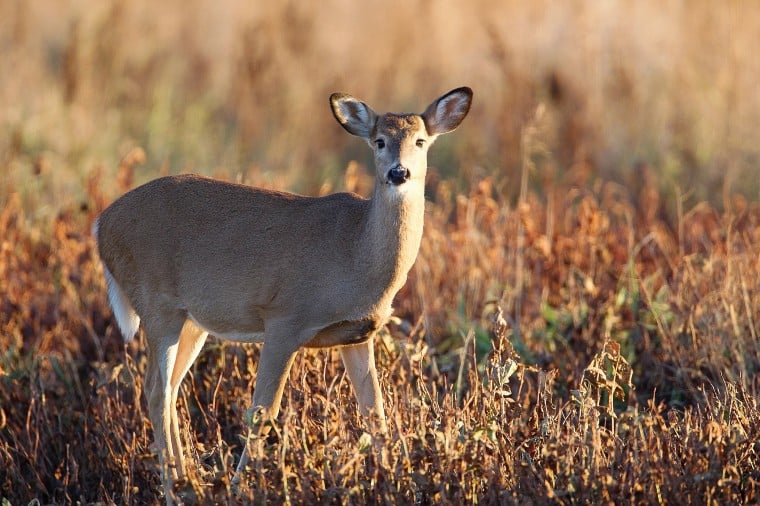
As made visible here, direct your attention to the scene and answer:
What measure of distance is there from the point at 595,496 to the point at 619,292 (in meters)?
3.15

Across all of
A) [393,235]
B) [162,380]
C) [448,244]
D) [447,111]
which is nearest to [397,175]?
[393,235]

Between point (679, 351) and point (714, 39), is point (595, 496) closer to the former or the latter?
point (679, 351)

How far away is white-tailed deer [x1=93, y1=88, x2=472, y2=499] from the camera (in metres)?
5.73

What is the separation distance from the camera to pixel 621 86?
1262 centimetres

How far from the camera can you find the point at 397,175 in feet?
18.2

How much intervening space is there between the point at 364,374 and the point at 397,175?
1.04m

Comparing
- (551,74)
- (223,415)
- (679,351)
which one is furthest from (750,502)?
(551,74)

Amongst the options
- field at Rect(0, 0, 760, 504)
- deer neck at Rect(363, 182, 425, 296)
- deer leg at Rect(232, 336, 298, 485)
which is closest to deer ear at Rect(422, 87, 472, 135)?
deer neck at Rect(363, 182, 425, 296)

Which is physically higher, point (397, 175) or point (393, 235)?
point (397, 175)

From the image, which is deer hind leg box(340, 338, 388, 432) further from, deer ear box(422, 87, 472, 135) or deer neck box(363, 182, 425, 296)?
deer ear box(422, 87, 472, 135)

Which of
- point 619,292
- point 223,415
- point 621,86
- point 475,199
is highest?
point 621,86

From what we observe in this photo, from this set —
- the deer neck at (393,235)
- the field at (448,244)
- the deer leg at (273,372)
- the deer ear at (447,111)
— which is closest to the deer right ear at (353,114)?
the deer ear at (447,111)

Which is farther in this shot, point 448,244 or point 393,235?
point 448,244

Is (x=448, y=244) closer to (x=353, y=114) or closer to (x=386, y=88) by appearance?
(x=353, y=114)
